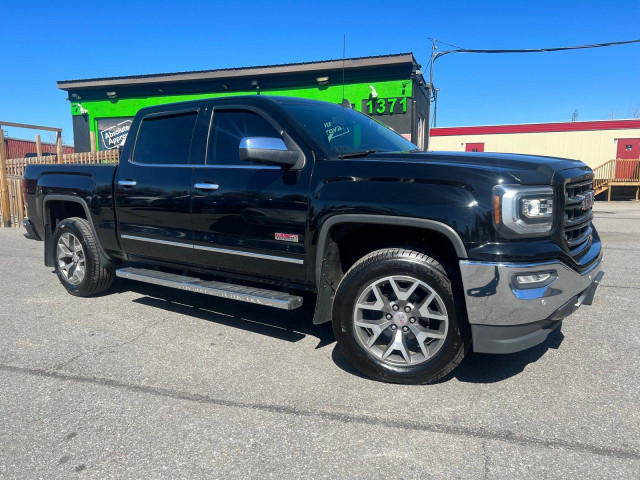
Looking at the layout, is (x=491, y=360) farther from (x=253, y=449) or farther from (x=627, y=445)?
(x=253, y=449)

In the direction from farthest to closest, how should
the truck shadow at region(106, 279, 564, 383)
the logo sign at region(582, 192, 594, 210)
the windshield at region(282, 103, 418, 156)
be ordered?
the windshield at region(282, 103, 418, 156)
the truck shadow at region(106, 279, 564, 383)
the logo sign at region(582, 192, 594, 210)

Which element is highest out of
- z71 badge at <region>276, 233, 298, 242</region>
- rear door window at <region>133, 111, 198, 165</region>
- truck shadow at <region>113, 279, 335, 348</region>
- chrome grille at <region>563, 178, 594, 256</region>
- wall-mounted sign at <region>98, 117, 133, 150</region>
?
wall-mounted sign at <region>98, 117, 133, 150</region>

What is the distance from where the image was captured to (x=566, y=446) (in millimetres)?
2459

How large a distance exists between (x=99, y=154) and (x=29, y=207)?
5109mm

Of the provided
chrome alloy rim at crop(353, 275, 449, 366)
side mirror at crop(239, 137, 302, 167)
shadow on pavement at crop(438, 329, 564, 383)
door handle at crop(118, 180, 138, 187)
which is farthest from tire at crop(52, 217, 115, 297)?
shadow on pavement at crop(438, 329, 564, 383)

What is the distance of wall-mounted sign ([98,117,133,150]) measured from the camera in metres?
18.1

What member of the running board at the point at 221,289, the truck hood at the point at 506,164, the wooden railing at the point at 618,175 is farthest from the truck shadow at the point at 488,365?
the wooden railing at the point at 618,175

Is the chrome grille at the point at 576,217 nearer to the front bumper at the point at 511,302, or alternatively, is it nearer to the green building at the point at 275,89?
the front bumper at the point at 511,302

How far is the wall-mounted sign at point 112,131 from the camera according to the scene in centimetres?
1811

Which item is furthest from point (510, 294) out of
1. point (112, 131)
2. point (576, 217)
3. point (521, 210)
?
point (112, 131)

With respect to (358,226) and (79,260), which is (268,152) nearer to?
(358,226)

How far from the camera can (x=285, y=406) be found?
9.55 ft

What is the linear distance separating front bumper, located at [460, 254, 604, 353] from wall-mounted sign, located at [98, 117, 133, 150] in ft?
58.3

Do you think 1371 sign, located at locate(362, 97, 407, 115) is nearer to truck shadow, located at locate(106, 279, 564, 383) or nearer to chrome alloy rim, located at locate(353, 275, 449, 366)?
truck shadow, located at locate(106, 279, 564, 383)
